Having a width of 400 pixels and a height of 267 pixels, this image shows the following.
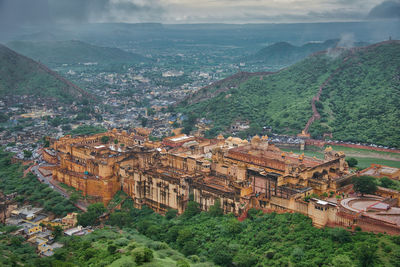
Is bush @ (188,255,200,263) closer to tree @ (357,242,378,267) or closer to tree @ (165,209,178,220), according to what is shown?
tree @ (165,209,178,220)

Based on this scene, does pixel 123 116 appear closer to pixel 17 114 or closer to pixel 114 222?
pixel 17 114

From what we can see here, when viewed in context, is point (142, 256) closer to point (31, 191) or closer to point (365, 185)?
point (365, 185)

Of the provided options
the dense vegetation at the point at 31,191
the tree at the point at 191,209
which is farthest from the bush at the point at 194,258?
the dense vegetation at the point at 31,191

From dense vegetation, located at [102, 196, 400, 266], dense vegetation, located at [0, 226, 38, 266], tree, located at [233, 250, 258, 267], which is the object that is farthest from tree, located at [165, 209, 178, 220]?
dense vegetation, located at [0, 226, 38, 266]

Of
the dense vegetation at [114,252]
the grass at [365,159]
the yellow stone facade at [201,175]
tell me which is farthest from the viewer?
the grass at [365,159]

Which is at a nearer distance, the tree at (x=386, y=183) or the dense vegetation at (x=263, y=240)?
the dense vegetation at (x=263, y=240)

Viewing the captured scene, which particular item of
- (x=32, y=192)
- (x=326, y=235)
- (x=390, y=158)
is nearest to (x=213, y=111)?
(x=390, y=158)

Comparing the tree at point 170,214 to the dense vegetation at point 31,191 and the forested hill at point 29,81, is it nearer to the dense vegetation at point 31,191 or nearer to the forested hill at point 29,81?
the dense vegetation at point 31,191
